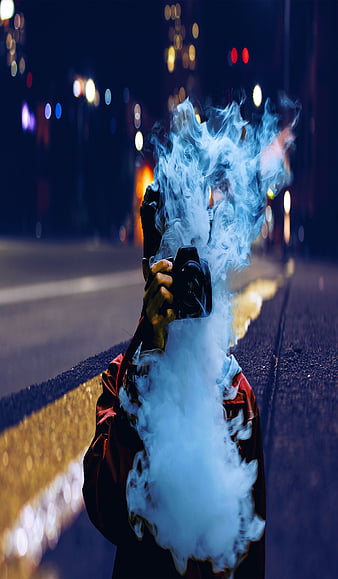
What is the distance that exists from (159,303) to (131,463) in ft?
1.30

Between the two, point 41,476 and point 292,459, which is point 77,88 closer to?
point 292,459

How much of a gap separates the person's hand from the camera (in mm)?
15

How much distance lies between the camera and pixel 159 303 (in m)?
1.38

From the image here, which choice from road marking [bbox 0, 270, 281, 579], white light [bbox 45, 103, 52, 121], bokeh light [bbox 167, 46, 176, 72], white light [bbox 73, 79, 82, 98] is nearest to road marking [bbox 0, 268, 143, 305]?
road marking [bbox 0, 270, 281, 579]

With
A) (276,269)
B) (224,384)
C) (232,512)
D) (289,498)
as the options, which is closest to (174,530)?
(232,512)

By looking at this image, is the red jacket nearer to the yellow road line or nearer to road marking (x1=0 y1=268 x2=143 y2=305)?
the yellow road line

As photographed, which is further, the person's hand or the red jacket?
the red jacket

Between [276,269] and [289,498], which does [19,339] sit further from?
[276,269]

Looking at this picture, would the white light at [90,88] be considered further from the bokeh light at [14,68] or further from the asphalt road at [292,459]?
the asphalt road at [292,459]

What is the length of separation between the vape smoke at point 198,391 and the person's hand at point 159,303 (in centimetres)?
5

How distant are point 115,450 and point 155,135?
0.79 metres

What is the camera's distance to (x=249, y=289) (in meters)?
13.4

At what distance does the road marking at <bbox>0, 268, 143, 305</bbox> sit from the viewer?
12.4 metres

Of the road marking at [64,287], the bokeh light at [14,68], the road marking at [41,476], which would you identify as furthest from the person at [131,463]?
the bokeh light at [14,68]
